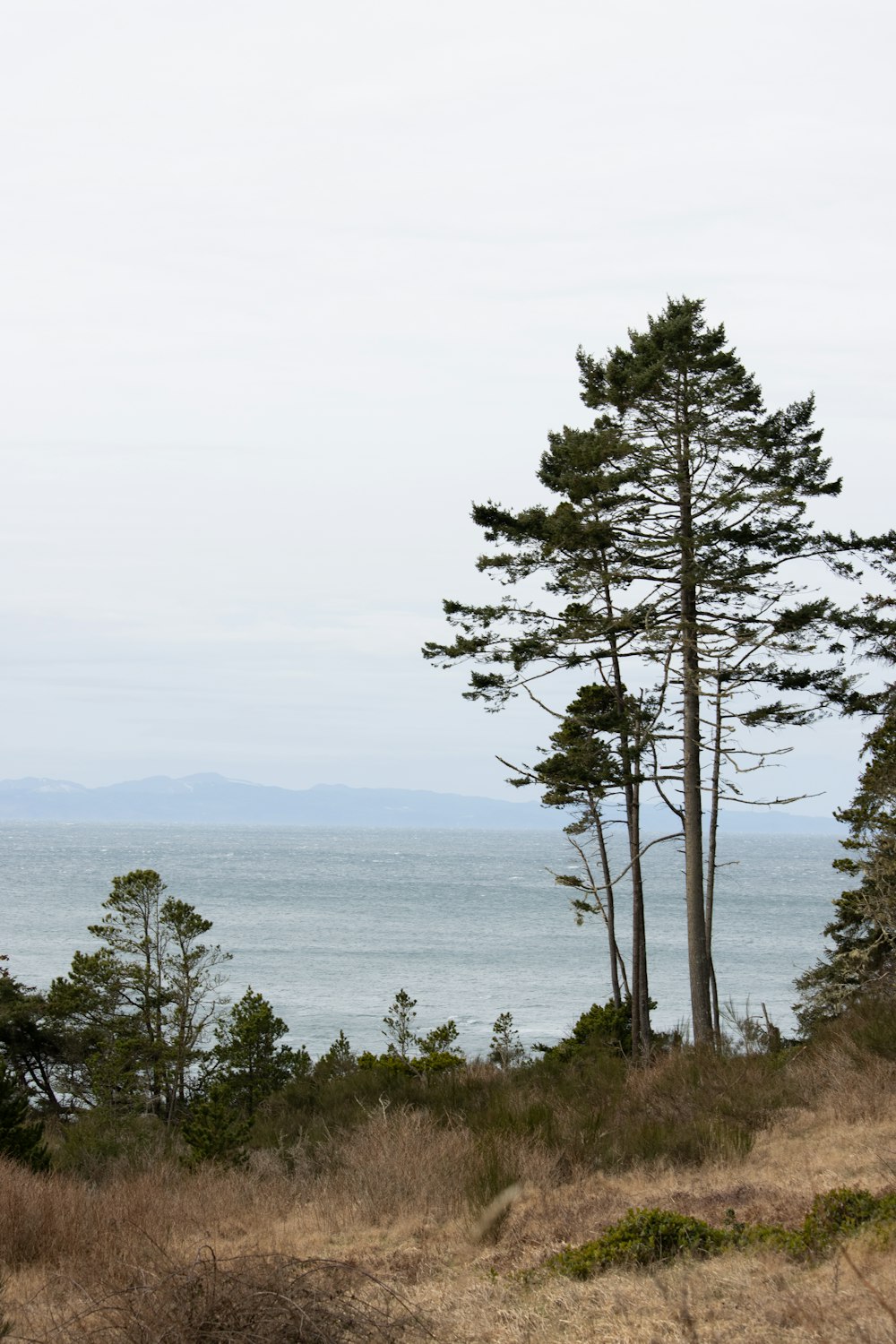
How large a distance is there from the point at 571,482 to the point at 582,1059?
9.07m

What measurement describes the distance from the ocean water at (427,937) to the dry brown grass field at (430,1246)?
18.7 meters

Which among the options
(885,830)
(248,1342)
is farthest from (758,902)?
(248,1342)

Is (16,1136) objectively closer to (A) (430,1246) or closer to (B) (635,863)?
(A) (430,1246)

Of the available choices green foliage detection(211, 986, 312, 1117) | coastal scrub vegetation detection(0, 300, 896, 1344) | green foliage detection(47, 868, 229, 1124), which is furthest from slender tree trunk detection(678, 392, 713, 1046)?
green foliage detection(47, 868, 229, 1124)

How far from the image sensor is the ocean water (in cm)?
4738

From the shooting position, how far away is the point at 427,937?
74625mm

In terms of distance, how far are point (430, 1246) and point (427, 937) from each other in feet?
226

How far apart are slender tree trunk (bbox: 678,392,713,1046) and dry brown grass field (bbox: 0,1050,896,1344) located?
576 cm

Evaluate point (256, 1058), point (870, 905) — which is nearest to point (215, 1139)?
point (256, 1058)

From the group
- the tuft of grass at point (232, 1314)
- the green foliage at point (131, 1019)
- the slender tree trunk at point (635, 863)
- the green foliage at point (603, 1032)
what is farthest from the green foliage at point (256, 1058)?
the tuft of grass at point (232, 1314)

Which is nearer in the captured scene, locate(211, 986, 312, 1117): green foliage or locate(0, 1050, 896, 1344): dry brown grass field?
locate(0, 1050, 896, 1344): dry brown grass field

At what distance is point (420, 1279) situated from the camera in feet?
21.1

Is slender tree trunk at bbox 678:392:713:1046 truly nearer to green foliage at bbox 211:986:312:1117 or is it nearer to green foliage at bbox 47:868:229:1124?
green foliage at bbox 211:986:312:1117

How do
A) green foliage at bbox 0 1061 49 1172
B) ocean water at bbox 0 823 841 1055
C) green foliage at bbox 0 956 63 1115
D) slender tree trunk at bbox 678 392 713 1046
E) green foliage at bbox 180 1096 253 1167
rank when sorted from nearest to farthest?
green foliage at bbox 0 1061 49 1172 < green foliage at bbox 180 1096 253 1167 < slender tree trunk at bbox 678 392 713 1046 < green foliage at bbox 0 956 63 1115 < ocean water at bbox 0 823 841 1055
